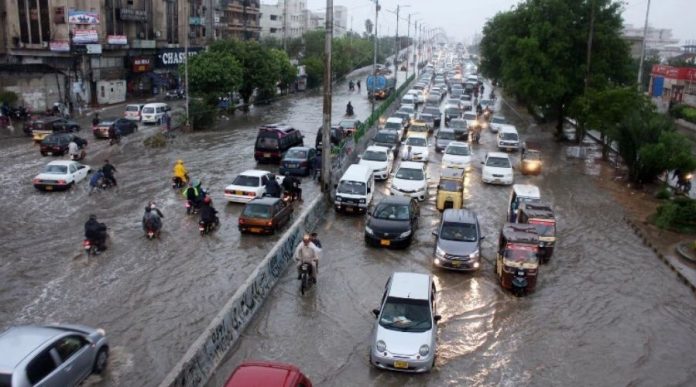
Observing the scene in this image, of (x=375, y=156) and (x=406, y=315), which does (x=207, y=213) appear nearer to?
(x=406, y=315)

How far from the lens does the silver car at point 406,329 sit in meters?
13.1

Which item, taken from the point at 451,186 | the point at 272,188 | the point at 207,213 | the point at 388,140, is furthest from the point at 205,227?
the point at 388,140

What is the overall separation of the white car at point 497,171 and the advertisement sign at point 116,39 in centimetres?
3934

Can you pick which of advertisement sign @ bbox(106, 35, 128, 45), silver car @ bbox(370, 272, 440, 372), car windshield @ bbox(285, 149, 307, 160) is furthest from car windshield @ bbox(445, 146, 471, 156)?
advertisement sign @ bbox(106, 35, 128, 45)

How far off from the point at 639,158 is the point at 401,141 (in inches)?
642

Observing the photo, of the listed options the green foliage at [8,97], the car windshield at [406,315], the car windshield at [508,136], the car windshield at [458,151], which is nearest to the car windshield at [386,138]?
the car windshield at [458,151]

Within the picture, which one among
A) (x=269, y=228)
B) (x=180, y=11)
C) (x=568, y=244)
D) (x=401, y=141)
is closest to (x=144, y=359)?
(x=269, y=228)

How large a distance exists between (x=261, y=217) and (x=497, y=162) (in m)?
14.5

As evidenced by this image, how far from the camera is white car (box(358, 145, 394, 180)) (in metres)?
31.5

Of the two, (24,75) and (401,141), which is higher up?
(24,75)

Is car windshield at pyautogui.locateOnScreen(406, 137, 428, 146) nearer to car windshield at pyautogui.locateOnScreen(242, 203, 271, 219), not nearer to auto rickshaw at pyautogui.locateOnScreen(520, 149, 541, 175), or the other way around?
auto rickshaw at pyautogui.locateOnScreen(520, 149, 541, 175)

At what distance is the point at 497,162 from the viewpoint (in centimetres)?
3206

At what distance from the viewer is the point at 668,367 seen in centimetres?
1408

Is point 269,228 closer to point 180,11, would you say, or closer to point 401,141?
point 401,141
